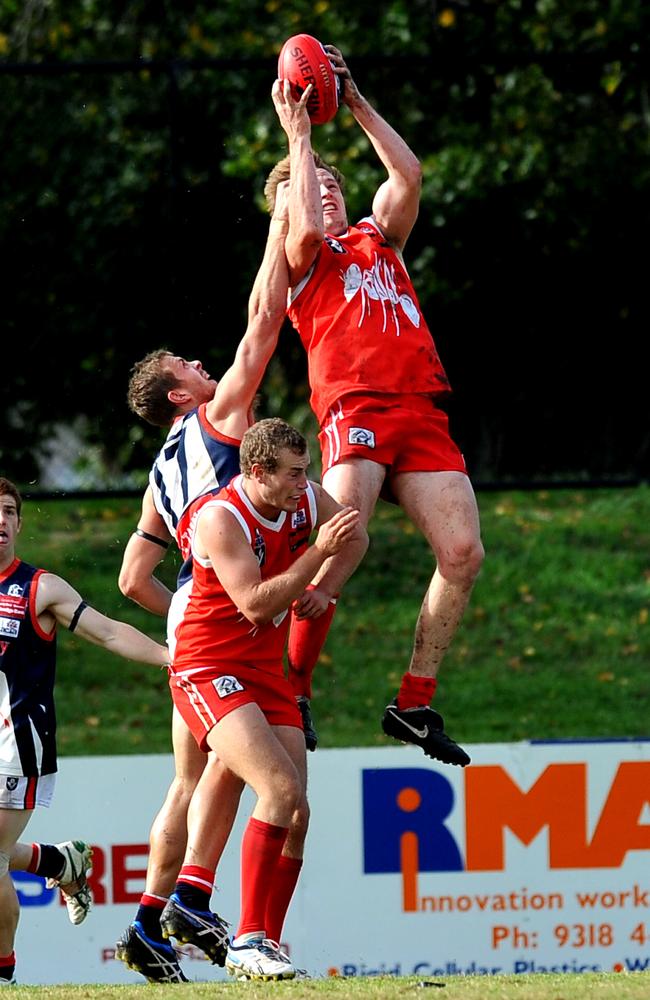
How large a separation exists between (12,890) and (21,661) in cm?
98

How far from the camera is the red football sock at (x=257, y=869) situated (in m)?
5.18

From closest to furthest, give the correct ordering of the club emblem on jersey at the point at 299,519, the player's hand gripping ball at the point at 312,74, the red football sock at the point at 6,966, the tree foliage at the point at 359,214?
the club emblem on jersey at the point at 299,519
the player's hand gripping ball at the point at 312,74
the red football sock at the point at 6,966
the tree foliage at the point at 359,214

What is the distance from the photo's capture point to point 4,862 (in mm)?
6328

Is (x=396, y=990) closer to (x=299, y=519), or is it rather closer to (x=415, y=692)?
(x=415, y=692)

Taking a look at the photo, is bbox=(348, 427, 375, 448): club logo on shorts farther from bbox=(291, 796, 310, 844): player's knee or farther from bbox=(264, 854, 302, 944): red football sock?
bbox=(264, 854, 302, 944): red football sock

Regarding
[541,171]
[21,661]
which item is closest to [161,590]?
[21,661]

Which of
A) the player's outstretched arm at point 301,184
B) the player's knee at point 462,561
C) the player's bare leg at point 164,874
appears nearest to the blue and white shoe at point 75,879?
the player's bare leg at point 164,874

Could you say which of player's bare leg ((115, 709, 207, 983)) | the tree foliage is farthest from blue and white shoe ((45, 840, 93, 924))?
the tree foliage

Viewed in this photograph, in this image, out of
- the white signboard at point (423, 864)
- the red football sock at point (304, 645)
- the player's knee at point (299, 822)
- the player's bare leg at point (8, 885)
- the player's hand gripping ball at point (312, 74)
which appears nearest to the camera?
the player's knee at point (299, 822)

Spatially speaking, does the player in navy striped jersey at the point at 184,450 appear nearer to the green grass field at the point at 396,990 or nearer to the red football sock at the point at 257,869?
the green grass field at the point at 396,990

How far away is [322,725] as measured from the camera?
1065 centimetres

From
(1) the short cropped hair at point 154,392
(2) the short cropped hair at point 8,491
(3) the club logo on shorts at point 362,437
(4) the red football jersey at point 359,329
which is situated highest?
(4) the red football jersey at point 359,329

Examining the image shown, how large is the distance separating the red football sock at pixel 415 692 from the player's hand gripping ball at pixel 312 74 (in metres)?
2.07

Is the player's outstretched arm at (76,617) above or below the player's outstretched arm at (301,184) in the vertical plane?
below
